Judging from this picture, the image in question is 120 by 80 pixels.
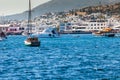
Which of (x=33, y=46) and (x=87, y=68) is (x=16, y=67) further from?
(x=33, y=46)

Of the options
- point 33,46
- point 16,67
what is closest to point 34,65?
point 16,67

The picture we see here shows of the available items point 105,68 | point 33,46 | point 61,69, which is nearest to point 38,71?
point 61,69

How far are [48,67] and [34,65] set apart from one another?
298 cm

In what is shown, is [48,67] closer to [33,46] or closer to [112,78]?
[112,78]

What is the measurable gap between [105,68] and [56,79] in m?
9.12

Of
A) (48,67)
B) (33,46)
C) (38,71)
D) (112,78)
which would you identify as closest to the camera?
(112,78)

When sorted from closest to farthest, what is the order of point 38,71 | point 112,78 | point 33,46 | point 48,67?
point 112,78 < point 38,71 < point 48,67 < point 33,46

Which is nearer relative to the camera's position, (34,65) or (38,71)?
(38,71)

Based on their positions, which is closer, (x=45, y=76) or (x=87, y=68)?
(x=45, y=76)

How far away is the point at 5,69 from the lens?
49656 mm

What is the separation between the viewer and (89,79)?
135ft

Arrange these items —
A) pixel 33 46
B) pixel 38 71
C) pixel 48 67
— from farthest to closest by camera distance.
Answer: pixel 33 46 < pixel 48 67 < pixel 38 71

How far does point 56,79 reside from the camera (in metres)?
41.2

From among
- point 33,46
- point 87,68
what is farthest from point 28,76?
point 33,46
